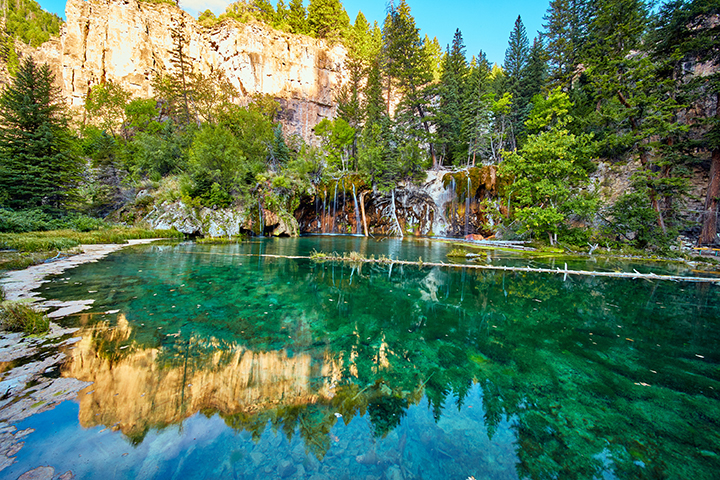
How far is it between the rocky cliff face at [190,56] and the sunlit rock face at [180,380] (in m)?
43.5

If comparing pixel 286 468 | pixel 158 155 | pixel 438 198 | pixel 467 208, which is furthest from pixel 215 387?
pixel 158 155

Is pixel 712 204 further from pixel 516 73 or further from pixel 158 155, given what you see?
pixel 158 155

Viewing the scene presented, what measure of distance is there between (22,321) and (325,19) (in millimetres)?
59619

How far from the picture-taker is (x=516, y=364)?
394 centimetres

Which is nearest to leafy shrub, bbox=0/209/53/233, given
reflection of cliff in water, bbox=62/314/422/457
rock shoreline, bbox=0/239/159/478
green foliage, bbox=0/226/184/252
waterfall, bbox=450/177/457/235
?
green foliage, bbox=0/226/184/252

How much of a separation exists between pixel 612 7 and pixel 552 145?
11.4m

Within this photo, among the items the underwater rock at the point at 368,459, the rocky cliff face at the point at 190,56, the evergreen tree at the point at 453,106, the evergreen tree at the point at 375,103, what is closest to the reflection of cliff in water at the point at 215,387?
the underwater rock at the point at 368,459

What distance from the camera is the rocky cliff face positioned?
39.6 metres

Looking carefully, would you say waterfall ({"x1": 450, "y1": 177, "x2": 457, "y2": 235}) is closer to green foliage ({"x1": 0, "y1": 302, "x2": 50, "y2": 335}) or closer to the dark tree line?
the dark tree line

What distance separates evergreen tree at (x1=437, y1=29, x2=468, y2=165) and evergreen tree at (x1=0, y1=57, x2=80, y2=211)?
32.4m

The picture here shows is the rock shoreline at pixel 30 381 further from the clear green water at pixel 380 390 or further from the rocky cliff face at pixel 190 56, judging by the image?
the rocky cliff face at pixel 190 56

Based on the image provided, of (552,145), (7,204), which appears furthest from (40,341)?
(552,145)

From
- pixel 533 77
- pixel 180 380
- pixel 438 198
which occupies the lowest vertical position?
pixel 180 380

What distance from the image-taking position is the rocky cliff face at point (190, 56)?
39594mm
